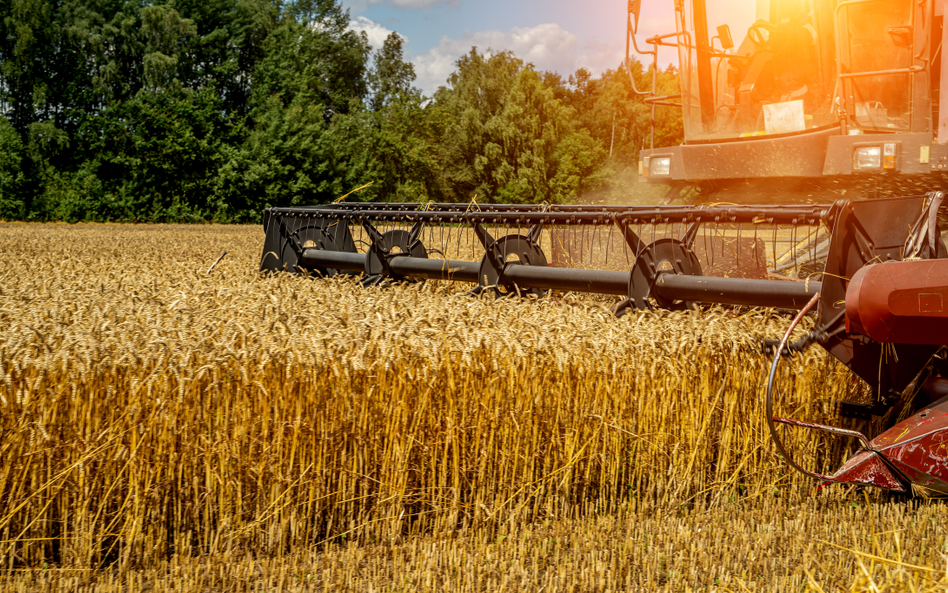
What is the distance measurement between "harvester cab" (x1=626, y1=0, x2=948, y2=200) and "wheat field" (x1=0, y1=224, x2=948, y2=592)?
9.88ft

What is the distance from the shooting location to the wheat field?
230 cm

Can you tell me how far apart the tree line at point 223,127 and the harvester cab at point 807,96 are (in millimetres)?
A: 17174

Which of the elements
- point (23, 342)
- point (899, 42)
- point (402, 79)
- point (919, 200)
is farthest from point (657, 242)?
point (402, 79)

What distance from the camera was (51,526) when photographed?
2.33 metres

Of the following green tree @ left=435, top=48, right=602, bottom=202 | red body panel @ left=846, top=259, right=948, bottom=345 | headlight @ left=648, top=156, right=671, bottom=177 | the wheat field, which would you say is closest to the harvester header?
red body panel @ left=846, top=259, right=948, bottom=345

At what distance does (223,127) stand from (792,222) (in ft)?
91.2

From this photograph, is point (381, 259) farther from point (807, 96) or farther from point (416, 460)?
point (807, 96)

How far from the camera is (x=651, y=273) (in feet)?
13.3

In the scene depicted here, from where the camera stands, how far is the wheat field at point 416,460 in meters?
2.30

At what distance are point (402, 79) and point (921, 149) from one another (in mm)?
42397

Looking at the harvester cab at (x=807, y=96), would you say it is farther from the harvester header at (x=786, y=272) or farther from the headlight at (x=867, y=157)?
the harvester header at (x=786, y=272)

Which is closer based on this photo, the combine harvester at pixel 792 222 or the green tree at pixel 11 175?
the combine harvester at pixel 792 222

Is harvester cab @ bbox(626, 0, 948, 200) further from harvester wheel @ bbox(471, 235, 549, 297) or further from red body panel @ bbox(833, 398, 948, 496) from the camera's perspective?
red body panel @ bbox(833, 398, 948, 496)

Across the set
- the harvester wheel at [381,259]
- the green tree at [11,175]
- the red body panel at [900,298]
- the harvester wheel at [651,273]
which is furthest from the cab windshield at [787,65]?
the green tree at [11,175]
